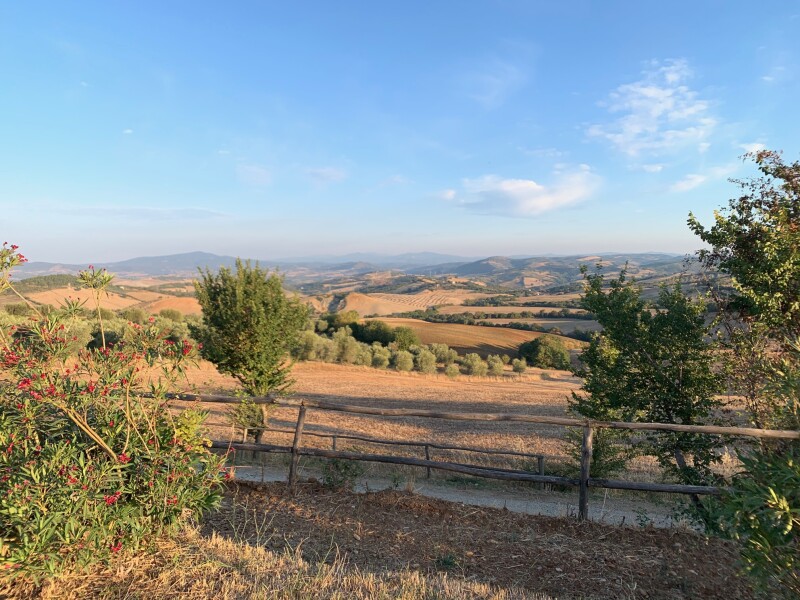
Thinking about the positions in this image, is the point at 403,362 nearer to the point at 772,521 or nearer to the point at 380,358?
the point at 380,358

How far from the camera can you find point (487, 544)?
16.3 feet

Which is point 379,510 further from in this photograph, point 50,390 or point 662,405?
point 662,405

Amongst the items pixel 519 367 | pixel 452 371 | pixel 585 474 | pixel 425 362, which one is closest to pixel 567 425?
pixel 585 474

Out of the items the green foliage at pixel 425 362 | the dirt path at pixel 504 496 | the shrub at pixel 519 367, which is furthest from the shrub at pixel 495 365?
the dirt path at pixel 504 496

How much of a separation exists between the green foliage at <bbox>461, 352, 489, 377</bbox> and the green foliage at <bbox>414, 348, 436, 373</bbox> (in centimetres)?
351

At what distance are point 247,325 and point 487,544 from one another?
414 inches

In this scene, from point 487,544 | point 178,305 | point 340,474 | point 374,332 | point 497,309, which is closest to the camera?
point 487,544

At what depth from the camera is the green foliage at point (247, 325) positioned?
1348 cm

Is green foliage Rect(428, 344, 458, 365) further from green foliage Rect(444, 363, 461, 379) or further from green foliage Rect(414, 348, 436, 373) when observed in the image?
green foliage Rect(444, 363, 461, 379)

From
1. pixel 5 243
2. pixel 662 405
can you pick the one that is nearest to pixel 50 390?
pixel 5 243

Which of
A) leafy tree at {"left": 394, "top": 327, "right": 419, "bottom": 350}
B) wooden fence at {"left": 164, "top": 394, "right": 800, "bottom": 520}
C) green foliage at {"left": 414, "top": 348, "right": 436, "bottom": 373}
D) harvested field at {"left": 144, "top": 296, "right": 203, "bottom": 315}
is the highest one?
wooden fence at {"left": 164, "top": 394, "right": 800, "bottom": 520}

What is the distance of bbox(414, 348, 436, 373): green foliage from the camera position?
45812mm

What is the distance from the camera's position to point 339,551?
15.1 ft

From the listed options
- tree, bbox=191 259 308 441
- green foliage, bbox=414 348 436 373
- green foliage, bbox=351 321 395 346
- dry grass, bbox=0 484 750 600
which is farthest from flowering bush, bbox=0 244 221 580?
green foliage, bbox=351 321 395 346
